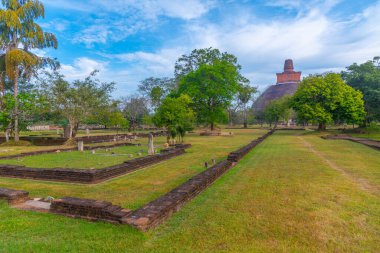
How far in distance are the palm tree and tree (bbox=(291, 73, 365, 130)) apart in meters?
27.6

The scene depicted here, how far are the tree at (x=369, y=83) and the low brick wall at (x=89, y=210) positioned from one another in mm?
33046

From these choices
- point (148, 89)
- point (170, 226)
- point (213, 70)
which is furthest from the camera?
point (148, 89)

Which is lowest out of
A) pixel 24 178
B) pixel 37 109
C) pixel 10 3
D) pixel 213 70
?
pixel 24 178

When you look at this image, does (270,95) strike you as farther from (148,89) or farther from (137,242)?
(137,242)

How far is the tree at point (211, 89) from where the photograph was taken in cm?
3319

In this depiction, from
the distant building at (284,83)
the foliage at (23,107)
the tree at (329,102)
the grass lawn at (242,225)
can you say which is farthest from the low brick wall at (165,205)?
the distant building at (284,83)

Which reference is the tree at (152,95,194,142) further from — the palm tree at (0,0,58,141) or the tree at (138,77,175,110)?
the tree at (138,77,175,110)

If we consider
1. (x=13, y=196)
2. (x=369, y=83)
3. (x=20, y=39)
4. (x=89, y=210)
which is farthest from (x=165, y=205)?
(x=369, y=83)

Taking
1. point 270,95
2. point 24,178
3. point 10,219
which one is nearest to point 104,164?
point 24,178

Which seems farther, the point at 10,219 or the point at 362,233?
the point at 10,219

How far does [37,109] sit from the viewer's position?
20391mm

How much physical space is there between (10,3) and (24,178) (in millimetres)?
19524

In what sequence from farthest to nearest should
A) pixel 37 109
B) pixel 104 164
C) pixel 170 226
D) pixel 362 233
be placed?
pixel 37 109, pixel 104 164, pixel 170 226, pixel 362 233

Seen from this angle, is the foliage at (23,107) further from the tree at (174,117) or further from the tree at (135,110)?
the tree at (135,110)
